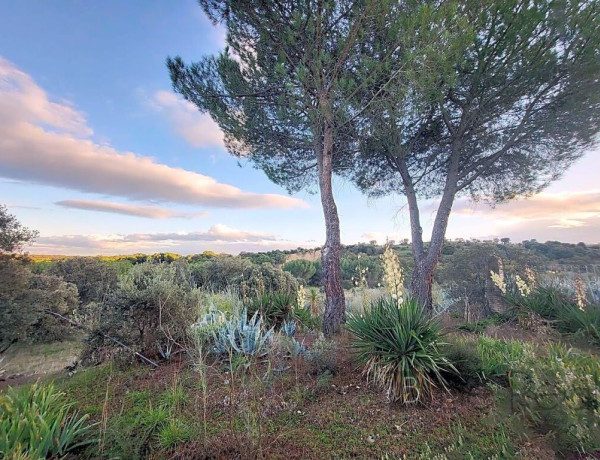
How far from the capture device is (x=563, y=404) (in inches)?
70.5

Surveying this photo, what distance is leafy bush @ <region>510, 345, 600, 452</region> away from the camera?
1740mm

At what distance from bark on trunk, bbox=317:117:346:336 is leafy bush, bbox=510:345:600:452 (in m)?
4.45

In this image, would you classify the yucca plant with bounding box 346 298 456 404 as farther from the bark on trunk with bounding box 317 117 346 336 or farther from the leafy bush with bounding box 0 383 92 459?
the leafy bush with bounding box 0 383 92 459

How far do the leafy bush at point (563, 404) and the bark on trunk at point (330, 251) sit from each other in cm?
445

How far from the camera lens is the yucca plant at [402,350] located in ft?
11.1

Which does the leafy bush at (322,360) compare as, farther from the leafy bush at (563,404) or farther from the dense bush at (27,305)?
the dense bush at (27,305)

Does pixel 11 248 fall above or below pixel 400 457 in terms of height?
above

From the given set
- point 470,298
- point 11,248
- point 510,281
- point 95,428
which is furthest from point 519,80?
point 11,248

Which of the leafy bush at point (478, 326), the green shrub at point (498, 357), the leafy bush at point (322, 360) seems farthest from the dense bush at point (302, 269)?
the green shrub at point (498, 357)

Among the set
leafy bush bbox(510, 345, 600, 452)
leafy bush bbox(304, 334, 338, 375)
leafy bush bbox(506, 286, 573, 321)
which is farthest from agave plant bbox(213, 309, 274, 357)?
leafy bush bbox(506, 286, 573, 321)

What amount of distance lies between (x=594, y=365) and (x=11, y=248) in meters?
15.9

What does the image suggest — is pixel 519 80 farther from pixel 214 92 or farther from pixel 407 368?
pixel 407 368

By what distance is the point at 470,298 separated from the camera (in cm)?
1171

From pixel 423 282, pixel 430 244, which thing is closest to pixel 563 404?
pixel 423 282
